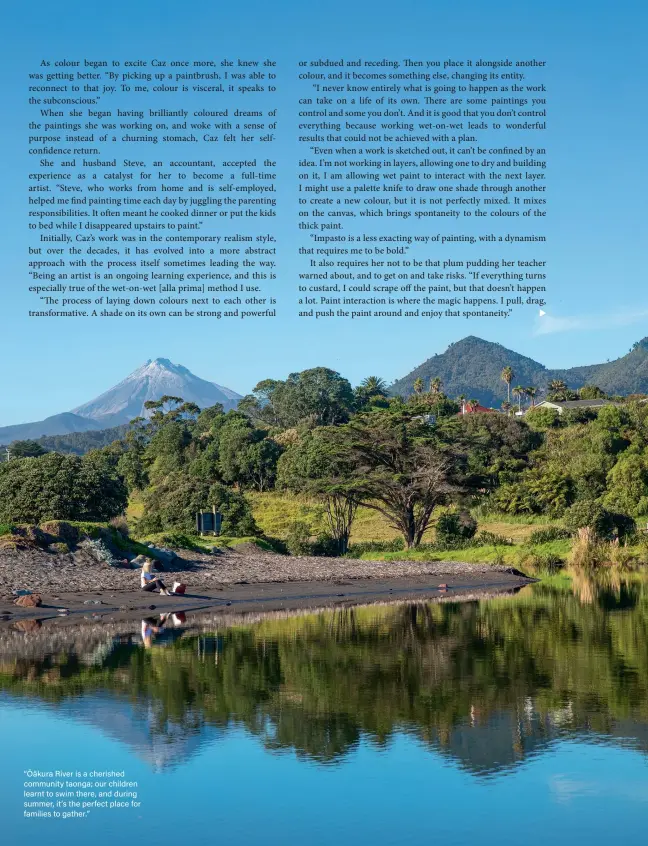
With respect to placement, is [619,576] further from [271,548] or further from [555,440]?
[555,440]

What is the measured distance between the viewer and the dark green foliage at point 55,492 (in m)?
45.8

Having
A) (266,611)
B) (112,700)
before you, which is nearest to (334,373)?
(266,611)

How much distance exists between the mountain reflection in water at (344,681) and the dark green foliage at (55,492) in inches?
648

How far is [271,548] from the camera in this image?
5206cm

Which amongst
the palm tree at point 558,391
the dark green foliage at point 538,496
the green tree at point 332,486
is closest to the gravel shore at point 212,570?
the green tree at point 332,486

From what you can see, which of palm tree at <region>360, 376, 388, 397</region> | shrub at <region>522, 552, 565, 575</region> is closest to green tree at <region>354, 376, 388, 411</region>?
palm tree at <region>360, 376, 388, 397</region>

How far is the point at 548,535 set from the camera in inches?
2291

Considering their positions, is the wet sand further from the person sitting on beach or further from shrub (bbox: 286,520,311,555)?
shrub (bbox: 286,520,311,555)

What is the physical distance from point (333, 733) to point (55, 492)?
32.5 metres

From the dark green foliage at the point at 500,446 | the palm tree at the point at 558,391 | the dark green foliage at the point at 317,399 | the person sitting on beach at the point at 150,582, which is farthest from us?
the palm tree at the point at 558,391

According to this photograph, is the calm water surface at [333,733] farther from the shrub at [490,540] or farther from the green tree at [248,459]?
the green tree at [248,459]

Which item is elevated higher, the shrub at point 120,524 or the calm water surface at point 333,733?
the shrub at point 120,524

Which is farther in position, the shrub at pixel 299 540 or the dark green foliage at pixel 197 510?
the dark green foliage at pixel 197 510

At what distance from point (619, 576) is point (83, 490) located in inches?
1047
